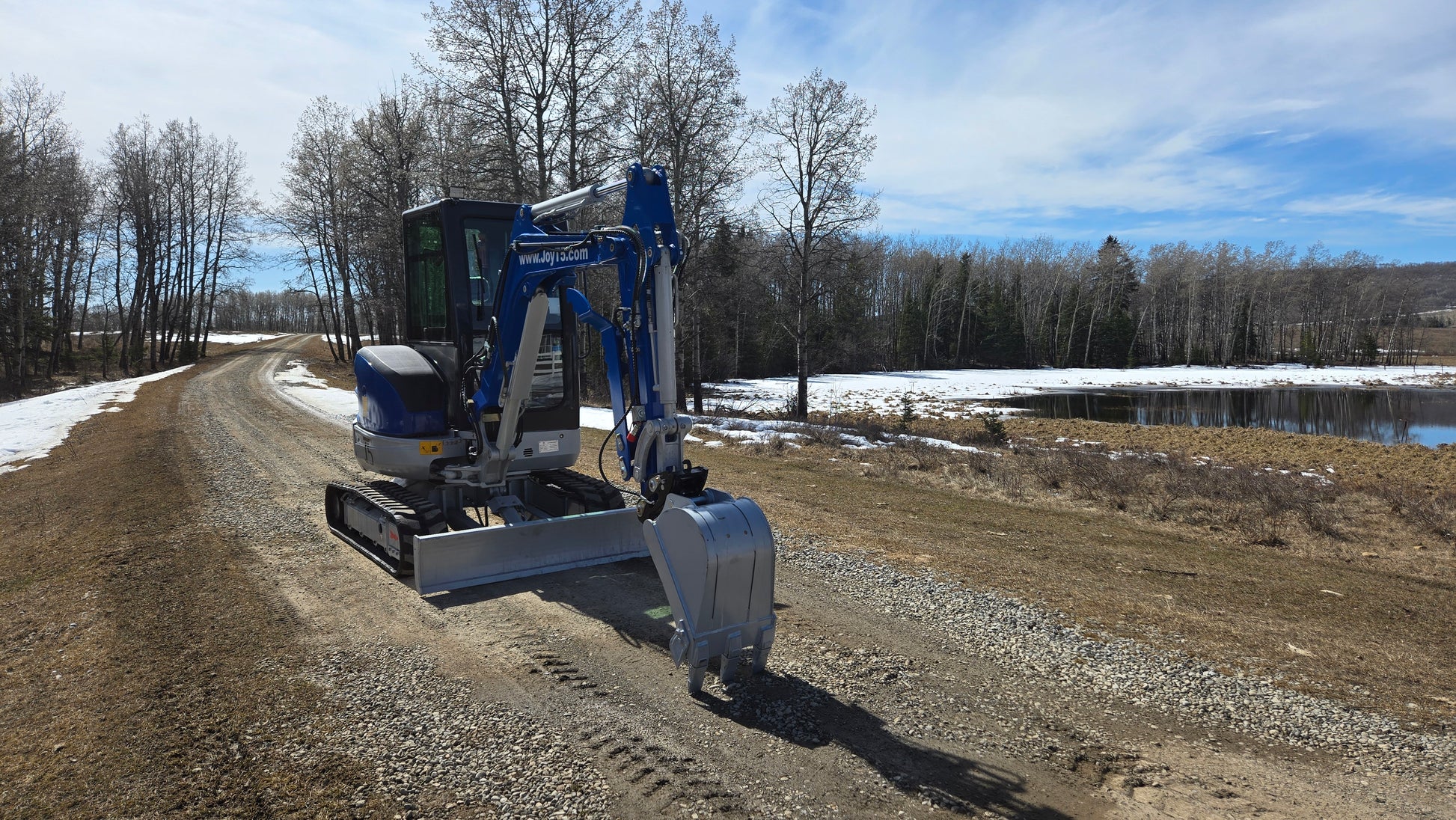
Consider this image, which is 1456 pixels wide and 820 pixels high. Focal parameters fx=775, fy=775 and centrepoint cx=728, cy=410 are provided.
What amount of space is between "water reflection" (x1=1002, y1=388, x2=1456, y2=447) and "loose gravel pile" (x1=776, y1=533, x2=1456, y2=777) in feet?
84.6

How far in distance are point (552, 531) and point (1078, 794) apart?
15.1ft

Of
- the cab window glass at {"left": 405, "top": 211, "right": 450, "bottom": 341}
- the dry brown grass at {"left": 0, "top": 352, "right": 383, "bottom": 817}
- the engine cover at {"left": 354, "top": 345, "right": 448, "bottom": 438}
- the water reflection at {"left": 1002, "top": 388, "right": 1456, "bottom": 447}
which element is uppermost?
the cab window glass at {"left": 405, "top": 211, "right": 450, "bottom": 341}

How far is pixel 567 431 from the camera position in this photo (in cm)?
821

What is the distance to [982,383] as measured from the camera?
54031 millimetres

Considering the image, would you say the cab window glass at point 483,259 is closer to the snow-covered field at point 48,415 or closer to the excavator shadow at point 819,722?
the excavator shadow at point 819,722

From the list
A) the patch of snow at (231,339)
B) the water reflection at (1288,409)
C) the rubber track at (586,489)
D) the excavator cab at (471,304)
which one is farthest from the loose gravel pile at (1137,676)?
the patch of snow at (231,339)

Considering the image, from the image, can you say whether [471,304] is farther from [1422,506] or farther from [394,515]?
[1422,506]

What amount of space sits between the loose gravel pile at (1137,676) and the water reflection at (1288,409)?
84.6 ft

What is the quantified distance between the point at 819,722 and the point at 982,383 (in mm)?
52427

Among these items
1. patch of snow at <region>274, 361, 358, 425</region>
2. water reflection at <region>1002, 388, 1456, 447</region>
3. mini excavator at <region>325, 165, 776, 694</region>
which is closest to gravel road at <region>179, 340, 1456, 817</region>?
mini excavator at <region>325, 165, 776, 694</region>

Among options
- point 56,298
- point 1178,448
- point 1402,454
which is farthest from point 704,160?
point 56,298

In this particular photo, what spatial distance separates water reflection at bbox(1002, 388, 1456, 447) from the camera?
28969 millimetres

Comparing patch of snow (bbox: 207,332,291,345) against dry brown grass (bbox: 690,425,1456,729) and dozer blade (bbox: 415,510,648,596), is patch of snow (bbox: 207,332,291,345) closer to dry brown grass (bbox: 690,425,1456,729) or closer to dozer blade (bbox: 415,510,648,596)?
dry brown grass (bbox: 690,425,1456,729)

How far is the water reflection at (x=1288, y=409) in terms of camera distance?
29.0 meters
